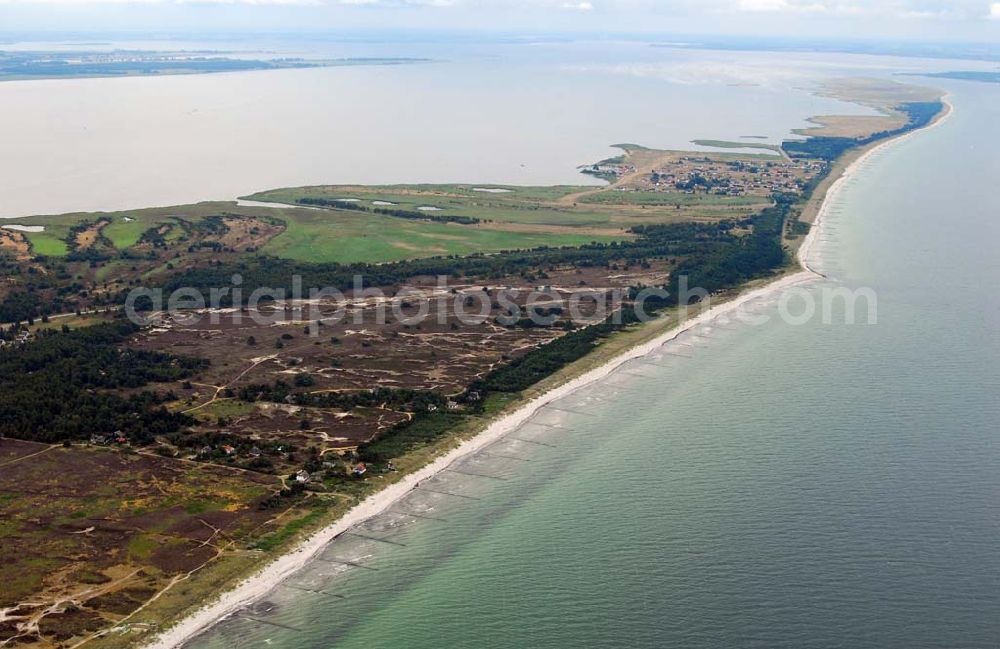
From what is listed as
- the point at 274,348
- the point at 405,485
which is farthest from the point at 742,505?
the point at 274,348

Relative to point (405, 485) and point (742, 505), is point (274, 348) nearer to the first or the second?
point (405, 485)

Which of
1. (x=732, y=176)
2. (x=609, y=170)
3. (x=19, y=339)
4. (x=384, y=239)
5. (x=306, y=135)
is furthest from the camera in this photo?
(x=306, y=135)

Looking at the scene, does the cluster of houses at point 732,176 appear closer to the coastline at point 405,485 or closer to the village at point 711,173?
the village at point 711,173

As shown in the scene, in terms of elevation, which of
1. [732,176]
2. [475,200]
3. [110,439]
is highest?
[732,176]

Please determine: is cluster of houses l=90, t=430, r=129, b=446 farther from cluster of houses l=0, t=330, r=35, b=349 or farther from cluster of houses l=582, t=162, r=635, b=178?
cluster of houses l=582, t=162, r=635, b=178

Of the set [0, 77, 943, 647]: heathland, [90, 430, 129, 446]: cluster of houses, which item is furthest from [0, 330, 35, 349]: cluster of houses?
[90, 430, 129, 446]: cluster of houses
